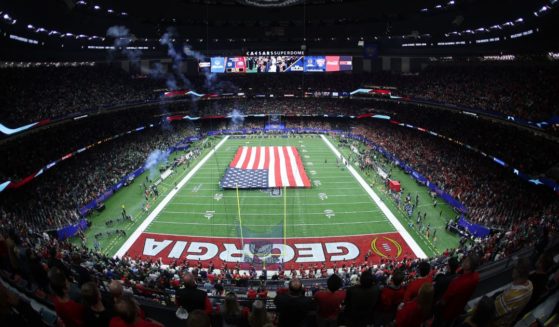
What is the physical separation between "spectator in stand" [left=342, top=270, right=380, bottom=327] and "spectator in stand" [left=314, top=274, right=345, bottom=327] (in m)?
0.15

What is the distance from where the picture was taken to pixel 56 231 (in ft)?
66.0

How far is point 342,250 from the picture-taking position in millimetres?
19938

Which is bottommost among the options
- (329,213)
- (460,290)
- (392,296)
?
(329,213)

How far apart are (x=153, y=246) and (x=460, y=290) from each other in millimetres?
19233

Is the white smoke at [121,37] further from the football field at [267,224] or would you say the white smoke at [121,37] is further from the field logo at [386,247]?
the field logo at [386,247]

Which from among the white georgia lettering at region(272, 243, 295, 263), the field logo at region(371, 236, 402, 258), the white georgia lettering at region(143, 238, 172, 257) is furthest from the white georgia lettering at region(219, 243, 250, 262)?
the field logo at region(371, 236, 402, 258)

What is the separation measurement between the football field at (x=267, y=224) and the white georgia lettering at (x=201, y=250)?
55 millimetres

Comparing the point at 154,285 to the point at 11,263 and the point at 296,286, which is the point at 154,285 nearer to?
the point at 11,263

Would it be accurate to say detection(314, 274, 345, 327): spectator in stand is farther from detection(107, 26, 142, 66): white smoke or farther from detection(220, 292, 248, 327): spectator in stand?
detection(107, 26, 142, 66): white smoke

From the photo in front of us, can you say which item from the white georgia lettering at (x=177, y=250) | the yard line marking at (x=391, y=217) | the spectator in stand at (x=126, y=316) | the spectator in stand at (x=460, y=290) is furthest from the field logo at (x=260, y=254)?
the spectator in stand at (x=126, y=316)

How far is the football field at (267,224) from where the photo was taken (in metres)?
19.7

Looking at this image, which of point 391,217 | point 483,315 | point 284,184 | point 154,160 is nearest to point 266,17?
point 154,160

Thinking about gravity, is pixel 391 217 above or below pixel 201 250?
above

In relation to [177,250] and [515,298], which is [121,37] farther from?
[515,298]
